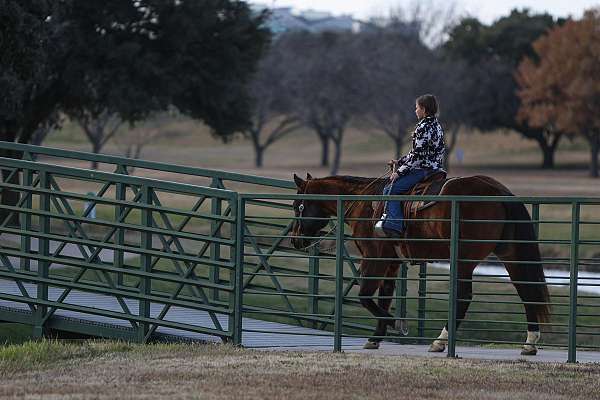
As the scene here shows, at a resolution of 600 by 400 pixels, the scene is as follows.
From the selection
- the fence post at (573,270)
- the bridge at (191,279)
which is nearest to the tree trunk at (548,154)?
the bridge at (191,279)

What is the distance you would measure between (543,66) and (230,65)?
44.2m

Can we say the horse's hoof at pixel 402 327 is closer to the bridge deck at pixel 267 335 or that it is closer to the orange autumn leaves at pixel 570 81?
the bridge deck at pixel 267 335

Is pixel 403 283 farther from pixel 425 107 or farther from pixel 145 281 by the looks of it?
pixel 145 281

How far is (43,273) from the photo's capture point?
13539 mm

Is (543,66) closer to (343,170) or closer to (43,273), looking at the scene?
(343,170)

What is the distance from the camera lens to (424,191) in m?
12.2

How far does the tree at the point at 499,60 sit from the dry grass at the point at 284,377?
6943 centimetres

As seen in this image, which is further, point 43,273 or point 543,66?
point 543,66

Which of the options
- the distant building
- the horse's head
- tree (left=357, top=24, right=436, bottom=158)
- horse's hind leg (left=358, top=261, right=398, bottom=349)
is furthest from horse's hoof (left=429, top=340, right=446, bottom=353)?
the distant building

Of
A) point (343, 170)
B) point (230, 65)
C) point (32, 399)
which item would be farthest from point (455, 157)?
point (32, 399)

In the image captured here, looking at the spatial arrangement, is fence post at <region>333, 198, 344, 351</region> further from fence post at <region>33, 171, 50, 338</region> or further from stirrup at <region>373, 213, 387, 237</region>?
fence post at <region>33, 171, 50, 338</region>

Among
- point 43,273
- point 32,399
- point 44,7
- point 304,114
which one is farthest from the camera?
point 304,114

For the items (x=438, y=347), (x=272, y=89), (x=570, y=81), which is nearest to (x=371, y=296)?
(x=438, y=347)

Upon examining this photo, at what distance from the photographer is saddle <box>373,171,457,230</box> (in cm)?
1213
